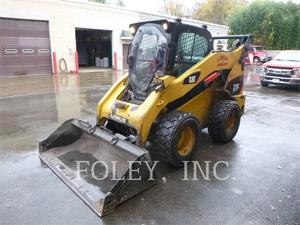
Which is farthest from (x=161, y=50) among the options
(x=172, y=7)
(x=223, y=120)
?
(x=172, y=7)

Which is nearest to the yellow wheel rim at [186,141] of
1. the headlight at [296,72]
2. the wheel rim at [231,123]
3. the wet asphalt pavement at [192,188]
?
the wet asphalt pavement at [192,188]

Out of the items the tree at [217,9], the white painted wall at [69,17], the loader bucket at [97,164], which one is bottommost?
the loader bucket at [97,164]

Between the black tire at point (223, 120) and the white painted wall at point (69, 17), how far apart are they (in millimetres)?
12951

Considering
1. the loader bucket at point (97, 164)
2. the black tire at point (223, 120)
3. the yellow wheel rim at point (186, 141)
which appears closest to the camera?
the loader bucket at point (97, 164)

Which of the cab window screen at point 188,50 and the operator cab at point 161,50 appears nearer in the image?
the operator cab at point 161,50

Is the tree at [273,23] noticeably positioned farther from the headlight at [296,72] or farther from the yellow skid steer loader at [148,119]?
the yellow skid steer loader at [148,119]

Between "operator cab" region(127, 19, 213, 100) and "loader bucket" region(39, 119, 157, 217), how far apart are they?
3.29 ft

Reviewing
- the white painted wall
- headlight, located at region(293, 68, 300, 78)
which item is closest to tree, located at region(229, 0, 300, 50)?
the white painted wall

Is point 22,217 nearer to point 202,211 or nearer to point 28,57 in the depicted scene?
point 202,211

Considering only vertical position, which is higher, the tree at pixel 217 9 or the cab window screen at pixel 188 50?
the tree at pixel 217 9

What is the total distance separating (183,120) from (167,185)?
912 millimetres

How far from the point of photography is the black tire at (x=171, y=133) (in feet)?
11.9

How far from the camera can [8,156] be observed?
4.38m

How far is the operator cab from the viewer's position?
397 cm
